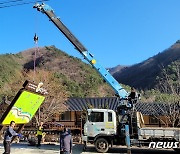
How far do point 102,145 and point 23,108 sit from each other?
7111 mm

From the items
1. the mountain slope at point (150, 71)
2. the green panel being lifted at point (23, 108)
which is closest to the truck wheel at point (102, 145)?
the green panel being lifted at point (23, 108)

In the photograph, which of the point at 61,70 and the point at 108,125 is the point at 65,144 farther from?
the point at 61,70

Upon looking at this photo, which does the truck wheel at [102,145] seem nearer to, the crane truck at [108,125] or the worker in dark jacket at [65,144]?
the crane truck at [108,125]

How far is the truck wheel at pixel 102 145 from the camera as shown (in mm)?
17641

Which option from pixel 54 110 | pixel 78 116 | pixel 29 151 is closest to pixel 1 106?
pixel 54 110

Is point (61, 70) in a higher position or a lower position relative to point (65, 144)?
higher

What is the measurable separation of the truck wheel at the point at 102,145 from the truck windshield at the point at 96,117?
122cm

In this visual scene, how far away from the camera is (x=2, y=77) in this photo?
71938mm

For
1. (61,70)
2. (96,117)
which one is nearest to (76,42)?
(96,117)

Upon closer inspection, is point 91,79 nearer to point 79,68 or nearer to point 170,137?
point 79,68

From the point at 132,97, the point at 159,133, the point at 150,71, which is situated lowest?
the point at 159,133

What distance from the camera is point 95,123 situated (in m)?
17.8

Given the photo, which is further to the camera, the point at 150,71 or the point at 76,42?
the point at 150,71

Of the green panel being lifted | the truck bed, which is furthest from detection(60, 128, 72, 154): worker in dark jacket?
the truck bed
